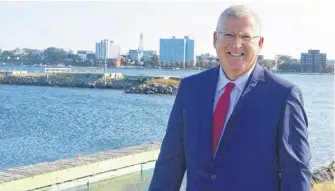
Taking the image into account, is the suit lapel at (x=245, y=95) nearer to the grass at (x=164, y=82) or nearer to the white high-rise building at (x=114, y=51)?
the grass at (x=164, y=82)

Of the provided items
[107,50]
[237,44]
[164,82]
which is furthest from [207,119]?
[107,50]

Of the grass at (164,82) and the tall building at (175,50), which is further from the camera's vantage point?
the tall building at (175,50)

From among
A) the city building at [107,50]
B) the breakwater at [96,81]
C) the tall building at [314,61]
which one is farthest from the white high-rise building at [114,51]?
the breakwater at [96,81]

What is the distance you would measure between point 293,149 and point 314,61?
15477 cm

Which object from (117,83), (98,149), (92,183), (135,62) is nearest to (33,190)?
(92,183)

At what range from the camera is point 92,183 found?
1371 centimetres

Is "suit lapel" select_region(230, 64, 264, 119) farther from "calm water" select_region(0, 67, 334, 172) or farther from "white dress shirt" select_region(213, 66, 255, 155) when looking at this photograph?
"calm water" select_region(0, 67, 334, 172)

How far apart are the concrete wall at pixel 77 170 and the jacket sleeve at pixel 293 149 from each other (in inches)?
385

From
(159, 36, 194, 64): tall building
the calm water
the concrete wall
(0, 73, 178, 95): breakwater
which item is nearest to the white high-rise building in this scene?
(159, 36, 194, 64): tall building

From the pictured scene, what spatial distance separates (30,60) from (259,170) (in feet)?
653

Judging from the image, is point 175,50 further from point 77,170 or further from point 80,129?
point 77,170

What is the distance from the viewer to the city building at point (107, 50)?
18190cm

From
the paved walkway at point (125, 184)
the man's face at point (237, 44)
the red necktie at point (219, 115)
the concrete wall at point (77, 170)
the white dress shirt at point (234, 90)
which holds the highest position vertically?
the man's face at point (237, 44)

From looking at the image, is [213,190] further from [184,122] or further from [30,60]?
[30,60]
